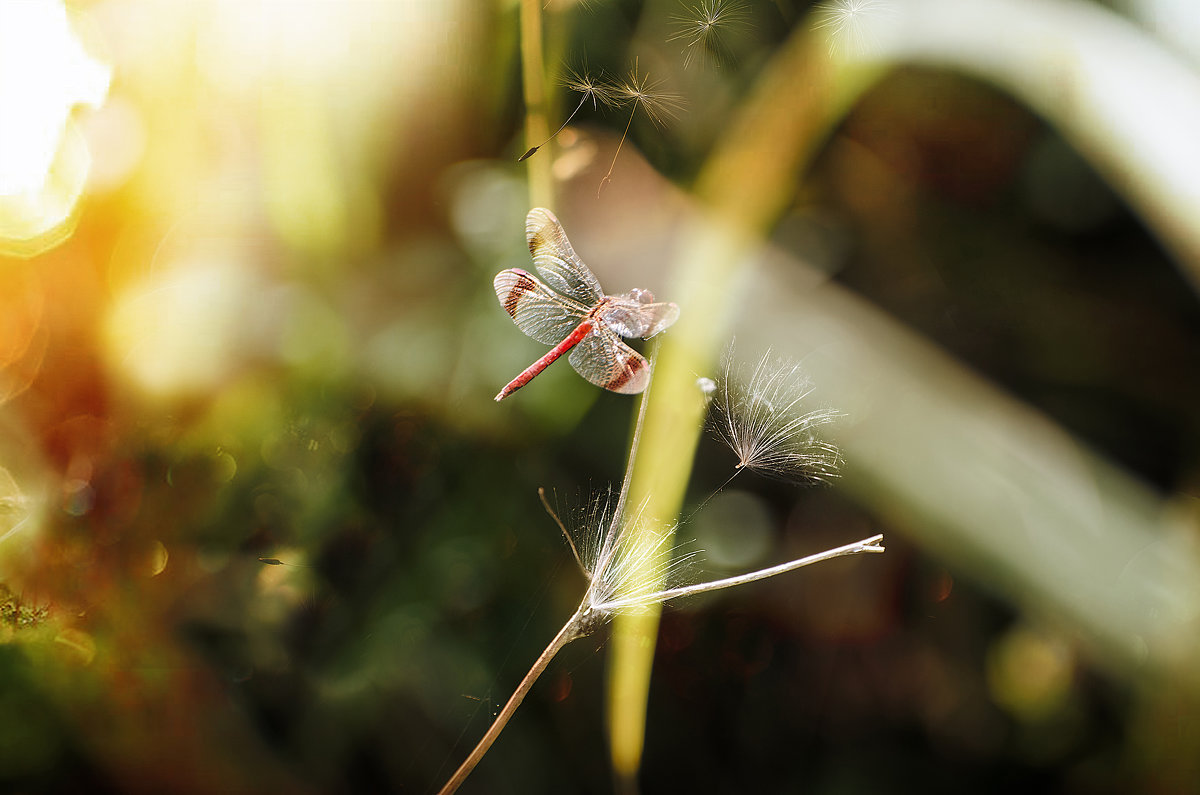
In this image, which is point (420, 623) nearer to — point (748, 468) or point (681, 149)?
point (748, 468)

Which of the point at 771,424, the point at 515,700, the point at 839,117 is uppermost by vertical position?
the point at 839,117

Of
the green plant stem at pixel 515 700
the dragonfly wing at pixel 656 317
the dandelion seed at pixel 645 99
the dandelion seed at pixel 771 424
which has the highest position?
the dandelion seed at pixel 645 99

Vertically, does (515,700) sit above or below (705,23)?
below

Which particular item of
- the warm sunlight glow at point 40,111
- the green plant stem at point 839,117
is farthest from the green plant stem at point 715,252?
the warm sunlight glow at point 40,111

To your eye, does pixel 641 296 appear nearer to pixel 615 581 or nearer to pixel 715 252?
pixel 715 252

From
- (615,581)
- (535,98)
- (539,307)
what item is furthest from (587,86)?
(615,581)

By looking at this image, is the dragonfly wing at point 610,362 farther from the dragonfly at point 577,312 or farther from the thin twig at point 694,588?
the thin twig at point 694,588

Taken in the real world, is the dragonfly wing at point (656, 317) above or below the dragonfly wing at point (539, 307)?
below

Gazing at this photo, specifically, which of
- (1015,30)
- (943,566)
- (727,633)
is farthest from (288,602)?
(1015,30)
